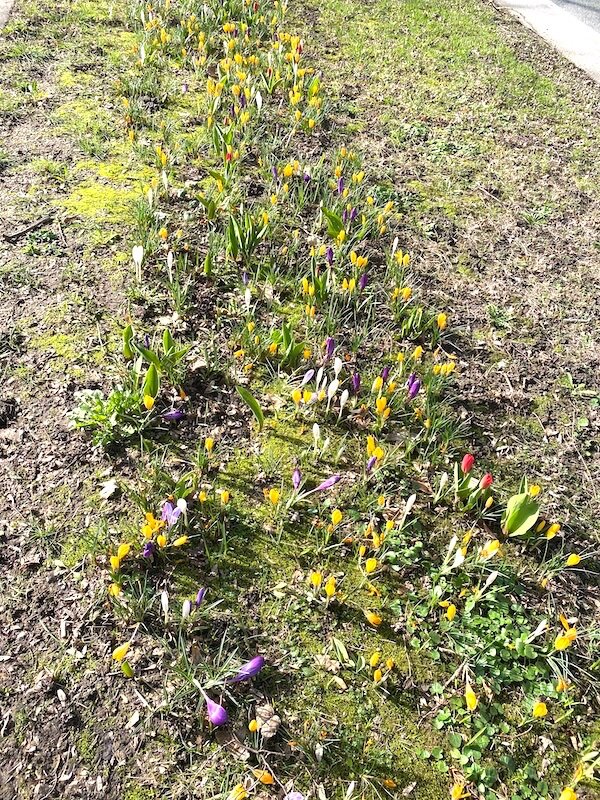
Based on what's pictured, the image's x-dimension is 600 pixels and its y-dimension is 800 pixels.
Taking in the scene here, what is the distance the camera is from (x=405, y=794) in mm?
2160

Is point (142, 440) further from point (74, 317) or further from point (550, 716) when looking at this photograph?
point (550, 716)

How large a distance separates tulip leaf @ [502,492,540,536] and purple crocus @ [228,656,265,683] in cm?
127

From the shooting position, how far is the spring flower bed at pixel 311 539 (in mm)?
2252

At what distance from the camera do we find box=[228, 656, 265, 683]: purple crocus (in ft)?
7.34

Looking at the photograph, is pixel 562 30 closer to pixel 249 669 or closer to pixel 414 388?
pixel 414 388

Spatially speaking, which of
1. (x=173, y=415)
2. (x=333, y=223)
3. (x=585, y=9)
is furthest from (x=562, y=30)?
(x=173, y=415)

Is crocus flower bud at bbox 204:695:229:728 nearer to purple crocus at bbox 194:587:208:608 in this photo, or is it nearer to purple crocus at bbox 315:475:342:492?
purple crocus at bbox 194:587:208:608

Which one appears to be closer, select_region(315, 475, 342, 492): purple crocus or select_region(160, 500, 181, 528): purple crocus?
select_region(160, 500, 181, 528): purple crocus

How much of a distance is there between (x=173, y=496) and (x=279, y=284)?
1.68m

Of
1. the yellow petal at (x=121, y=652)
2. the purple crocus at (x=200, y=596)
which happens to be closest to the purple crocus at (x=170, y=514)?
the purple crocus at (x=200, y=596)

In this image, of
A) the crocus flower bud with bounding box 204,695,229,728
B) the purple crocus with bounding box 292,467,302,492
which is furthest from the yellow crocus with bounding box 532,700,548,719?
the purple crocus with bounding box 292,467,302,492

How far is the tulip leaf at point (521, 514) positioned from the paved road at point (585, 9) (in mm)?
7703

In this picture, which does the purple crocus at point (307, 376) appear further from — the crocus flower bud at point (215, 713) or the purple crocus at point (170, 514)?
the crocus flower bud at point (215, 713)

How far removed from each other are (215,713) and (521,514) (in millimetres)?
1533
